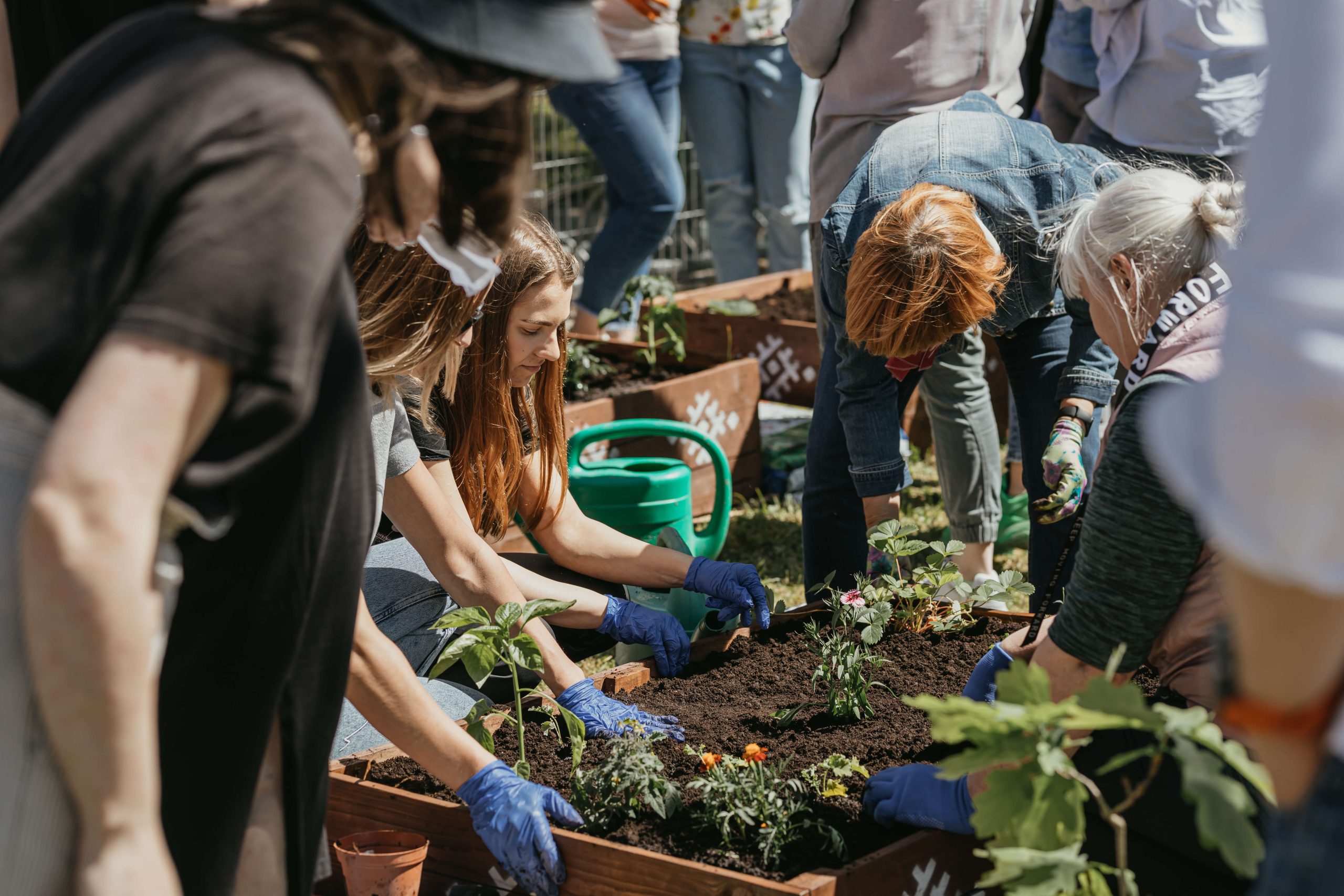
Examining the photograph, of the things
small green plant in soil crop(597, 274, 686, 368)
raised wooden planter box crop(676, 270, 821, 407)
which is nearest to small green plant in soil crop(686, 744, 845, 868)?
small green plant in soil crop(597, 274, 686, 368)

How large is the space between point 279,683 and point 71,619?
13.8 inches

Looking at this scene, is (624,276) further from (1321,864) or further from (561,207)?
(1321,864)

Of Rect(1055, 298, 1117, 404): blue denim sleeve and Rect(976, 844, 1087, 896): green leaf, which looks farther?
Rect(1055, 298, 1117, 404): blue denim sleeve

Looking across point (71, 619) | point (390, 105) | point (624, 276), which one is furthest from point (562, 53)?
point (624, 276)

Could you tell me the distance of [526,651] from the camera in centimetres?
188

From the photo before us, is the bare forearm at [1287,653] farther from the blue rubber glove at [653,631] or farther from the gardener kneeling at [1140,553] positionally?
the blue rubber glove at [653,631]

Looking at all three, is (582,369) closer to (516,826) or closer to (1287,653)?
(516,826)

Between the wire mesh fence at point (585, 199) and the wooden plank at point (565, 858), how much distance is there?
519 cm

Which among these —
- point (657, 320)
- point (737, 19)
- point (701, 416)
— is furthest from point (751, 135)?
point (701, 416)

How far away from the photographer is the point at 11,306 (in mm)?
881

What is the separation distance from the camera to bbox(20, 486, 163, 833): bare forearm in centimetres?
82

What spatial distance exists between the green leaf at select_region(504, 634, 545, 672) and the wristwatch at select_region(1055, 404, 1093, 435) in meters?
1.35

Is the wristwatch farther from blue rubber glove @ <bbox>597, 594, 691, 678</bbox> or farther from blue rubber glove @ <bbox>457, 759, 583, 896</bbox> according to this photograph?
blue rubber glove @ <bbox>457, 759, 583, 896</bbox>

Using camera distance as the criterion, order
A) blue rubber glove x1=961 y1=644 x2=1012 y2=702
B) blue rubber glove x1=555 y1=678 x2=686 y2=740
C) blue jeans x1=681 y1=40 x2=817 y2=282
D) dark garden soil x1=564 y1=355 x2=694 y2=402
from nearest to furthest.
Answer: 1. blue rubber glove x1=961 y1=644 x2=1012 y2=702
2. blue rubber glove x1=555 y1=678 x2=686 y2=740
3. dark garden soil x1=564 y1=355 x2=694 y2=402
4. blue jeans x1=681 y1=40 x2=817 y2=282
